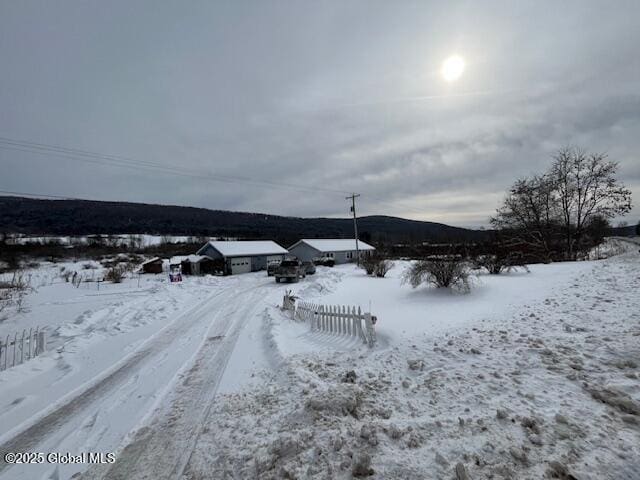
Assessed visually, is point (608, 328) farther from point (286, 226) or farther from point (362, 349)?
point (286, 226)

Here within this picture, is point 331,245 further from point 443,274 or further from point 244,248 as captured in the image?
point 443,274

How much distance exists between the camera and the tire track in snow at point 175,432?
10.5ft

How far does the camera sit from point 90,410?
4699mm

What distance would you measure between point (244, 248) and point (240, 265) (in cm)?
361

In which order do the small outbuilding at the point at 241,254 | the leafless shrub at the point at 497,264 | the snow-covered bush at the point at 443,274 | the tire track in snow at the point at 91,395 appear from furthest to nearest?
the small outbuilding at the point at 241,254, the leafless shrub at the point at 497,264, the snow-covered bush at the point at 443,274, the tire track in snow at the point at 91,395

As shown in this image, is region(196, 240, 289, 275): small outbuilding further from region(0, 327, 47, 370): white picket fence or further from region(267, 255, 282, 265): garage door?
region(0, 327, 47, 370): white picket fence

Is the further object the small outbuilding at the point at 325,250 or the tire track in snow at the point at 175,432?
the small outbuilding at the point at 325,250

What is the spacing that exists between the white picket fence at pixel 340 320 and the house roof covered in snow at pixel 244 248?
27.2 m

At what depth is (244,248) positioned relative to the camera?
38.9 m

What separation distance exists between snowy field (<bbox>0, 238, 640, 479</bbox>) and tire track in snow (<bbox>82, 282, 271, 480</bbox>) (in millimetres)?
23

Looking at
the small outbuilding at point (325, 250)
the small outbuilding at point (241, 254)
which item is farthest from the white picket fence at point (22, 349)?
the small outbuilding at point (325, 250)

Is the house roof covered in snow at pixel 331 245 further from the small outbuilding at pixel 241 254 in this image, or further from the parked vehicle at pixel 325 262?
the small outbuilding at pixel 241 254

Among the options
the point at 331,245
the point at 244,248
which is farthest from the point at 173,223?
the point at 331,245

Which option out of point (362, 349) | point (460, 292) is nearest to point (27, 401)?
point (362, 349)
